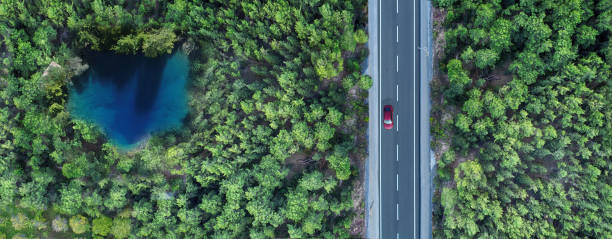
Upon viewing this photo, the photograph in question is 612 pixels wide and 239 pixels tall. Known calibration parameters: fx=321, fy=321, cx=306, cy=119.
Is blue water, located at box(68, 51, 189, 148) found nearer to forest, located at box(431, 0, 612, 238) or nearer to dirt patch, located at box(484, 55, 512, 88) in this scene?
forest, located at box(431, 0, 612, 238)

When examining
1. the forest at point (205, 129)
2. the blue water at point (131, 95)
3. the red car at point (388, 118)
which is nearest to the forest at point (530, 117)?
the red car at point (388, 118)

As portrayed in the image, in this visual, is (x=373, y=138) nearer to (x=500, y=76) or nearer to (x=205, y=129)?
(x=500, y=76)

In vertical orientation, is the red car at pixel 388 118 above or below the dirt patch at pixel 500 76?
below

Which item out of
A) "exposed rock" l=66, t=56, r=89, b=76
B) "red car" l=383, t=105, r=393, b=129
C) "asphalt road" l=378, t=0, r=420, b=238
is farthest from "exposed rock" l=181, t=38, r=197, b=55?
"red car" l=383, t=105, r=393, b=129

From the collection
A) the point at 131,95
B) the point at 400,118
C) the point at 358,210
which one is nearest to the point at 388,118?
the point at 400,118

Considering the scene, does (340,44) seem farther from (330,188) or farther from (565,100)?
(565,100)

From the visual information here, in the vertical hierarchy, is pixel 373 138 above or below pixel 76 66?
below

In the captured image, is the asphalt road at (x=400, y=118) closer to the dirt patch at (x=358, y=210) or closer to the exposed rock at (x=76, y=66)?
the dirt patch at (x=358, y=210)
